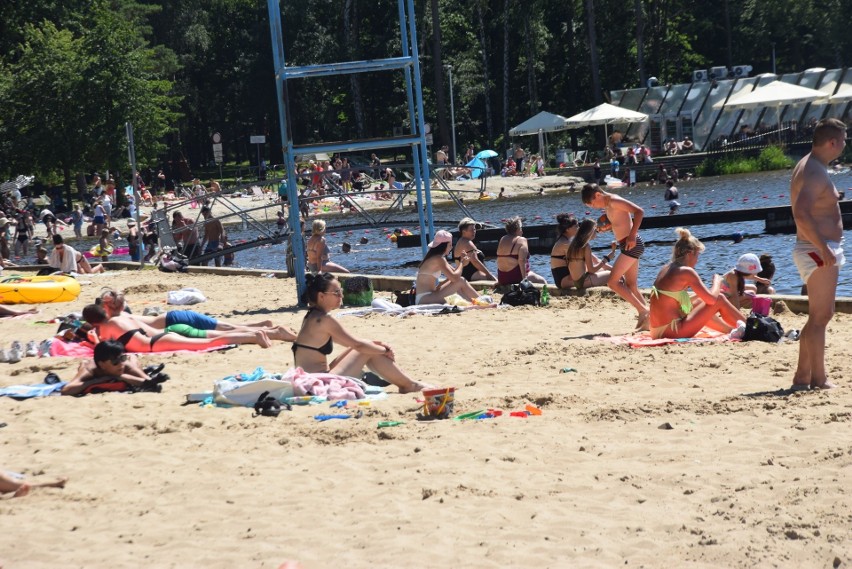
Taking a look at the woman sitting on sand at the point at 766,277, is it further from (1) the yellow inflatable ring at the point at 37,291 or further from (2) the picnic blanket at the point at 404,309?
(1) the yellow inflatable ring at the point at 37,291

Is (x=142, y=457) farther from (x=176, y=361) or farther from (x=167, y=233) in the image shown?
(x=167, y=233)

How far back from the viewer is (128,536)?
515cm

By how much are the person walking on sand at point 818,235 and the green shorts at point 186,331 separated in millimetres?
5669

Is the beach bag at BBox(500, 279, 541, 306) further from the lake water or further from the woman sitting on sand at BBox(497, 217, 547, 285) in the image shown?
the lake water

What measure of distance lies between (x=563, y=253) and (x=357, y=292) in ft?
7.99

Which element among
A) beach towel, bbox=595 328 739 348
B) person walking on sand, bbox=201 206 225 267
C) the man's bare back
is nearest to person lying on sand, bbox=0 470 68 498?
the man's bare back

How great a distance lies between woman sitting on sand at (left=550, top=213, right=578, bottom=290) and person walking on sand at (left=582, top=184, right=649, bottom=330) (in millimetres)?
2364

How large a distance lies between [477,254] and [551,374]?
6050 millimetres

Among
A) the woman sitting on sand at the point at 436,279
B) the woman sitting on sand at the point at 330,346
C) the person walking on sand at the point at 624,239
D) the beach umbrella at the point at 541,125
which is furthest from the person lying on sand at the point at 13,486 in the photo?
the beach umbrella at the point at 541,125

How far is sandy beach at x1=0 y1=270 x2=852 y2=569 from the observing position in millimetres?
4781

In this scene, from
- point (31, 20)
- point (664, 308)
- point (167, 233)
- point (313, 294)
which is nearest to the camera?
point (313, 294)

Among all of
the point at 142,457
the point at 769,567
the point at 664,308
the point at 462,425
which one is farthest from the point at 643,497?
the point at 664,308

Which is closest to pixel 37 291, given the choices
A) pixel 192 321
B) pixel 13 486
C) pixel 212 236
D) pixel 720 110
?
pixel 192 321

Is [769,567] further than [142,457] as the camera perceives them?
No
